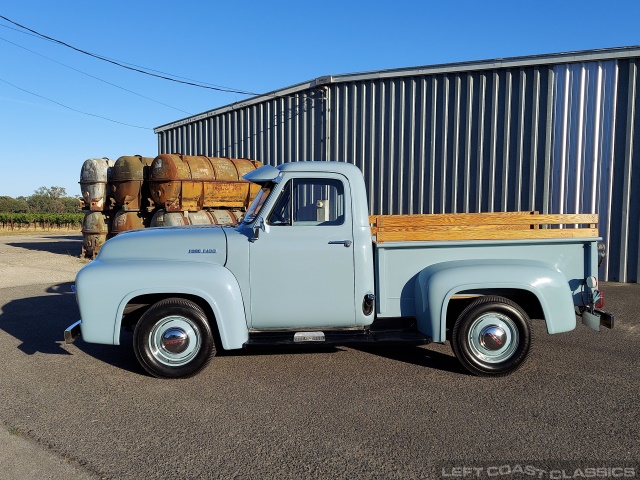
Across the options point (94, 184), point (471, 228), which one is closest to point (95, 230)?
point (94, 184)

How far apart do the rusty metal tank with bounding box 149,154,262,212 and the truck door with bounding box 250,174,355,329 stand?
30.4ft

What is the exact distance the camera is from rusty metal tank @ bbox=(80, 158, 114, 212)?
54.0 ft

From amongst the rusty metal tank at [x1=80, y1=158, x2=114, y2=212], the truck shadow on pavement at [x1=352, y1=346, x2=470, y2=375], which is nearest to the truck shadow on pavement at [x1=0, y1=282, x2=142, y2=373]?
the truck shadow on pavement at [x1=352, y1=346, x2=470, y2=375]

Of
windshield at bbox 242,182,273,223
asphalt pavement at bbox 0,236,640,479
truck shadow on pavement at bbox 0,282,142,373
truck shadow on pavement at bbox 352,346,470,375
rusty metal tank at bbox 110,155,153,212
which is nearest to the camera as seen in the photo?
asphalt pavement at bbox 0,236,640,479

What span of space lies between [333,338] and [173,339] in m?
1.51

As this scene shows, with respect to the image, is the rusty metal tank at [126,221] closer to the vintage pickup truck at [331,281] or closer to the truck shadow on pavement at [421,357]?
the vintage pickup truck at [331,281]

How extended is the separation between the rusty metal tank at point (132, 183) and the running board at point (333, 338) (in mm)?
11394

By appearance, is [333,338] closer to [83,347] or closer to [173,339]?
[173,339]

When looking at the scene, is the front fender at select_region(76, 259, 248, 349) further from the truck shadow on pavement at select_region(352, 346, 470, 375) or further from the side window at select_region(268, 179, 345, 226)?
the truck shadow on pavement at select_region(352, 346, 470, 375)

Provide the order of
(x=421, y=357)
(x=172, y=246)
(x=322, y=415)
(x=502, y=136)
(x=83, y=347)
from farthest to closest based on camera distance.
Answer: (x=502, y=136) < (x=83, y=347) < (x=421, y=357) < (x=172, y=246) < (x=322, y=415)

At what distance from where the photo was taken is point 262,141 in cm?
1664

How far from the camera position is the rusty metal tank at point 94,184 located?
54.0 feet

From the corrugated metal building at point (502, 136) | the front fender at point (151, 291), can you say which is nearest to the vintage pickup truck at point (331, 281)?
the front fender at point (151, 291)

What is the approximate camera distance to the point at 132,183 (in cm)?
1544
